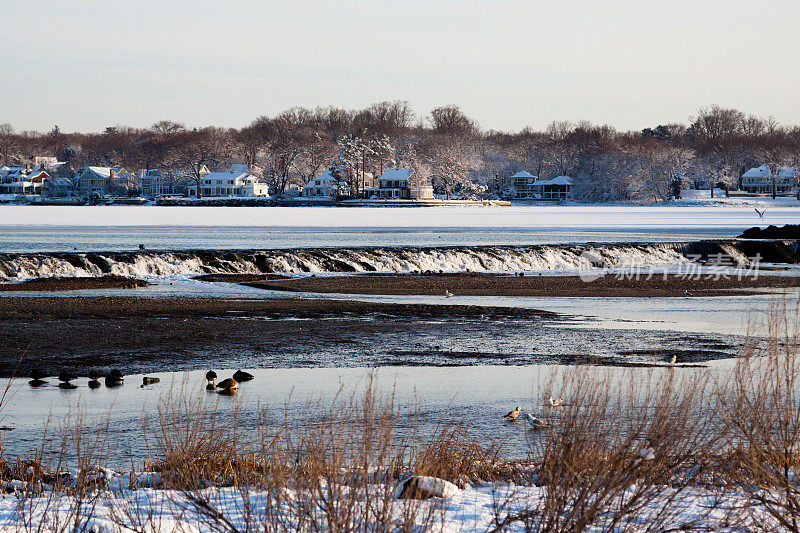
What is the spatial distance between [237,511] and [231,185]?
15579 cm

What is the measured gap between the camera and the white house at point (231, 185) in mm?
159000

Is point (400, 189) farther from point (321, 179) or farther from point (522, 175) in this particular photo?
point (522, 175)

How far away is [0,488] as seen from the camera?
7.22m

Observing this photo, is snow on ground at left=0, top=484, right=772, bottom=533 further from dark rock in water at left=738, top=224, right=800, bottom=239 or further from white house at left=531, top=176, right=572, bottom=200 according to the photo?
white house at left=531, top=176, right=572, bottom=200

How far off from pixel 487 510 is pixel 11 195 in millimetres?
174831

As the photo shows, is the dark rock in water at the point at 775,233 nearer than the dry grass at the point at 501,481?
No

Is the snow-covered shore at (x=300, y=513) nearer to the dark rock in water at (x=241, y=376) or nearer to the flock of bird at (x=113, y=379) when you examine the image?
the flock of bird at (x=113, y=379)

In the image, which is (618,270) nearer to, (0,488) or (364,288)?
(364,288)

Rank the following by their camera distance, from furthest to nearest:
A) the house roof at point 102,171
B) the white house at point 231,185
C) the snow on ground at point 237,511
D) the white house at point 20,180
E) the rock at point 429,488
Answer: the house roof at point 102,171 < the white house at point 20,180 < the white house at point 231,185 < the rock at point 429,488 < the snow on ground at point 237,511

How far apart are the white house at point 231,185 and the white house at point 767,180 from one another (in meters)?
75.7

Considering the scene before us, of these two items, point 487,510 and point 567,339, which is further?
point 567,339

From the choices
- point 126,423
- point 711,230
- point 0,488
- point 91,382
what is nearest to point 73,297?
point 91,382

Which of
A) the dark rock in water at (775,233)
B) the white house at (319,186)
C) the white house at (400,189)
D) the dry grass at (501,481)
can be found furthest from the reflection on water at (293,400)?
the white house at (319,186)

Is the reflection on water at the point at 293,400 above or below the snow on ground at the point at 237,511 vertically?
below
